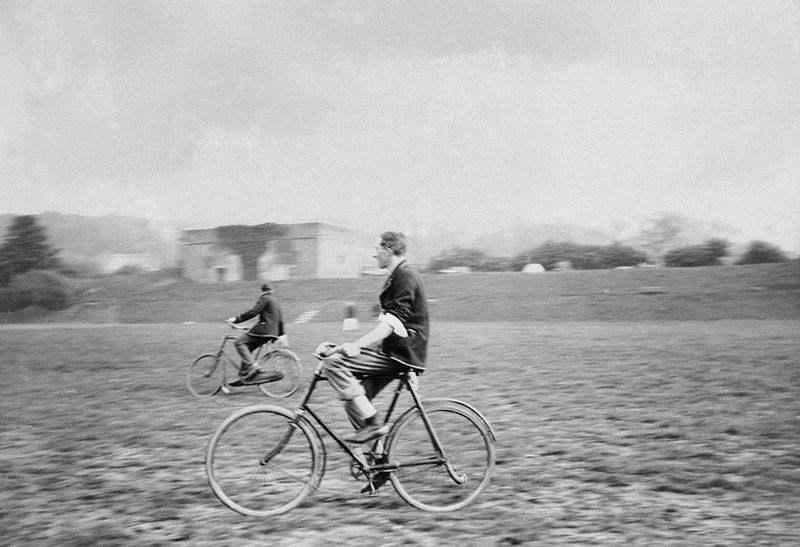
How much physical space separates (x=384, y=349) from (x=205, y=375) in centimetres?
372

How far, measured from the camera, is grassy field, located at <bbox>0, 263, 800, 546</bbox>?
10.7 feet

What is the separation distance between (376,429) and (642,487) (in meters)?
1.63

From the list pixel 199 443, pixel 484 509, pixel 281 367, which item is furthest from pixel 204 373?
pixel 484 509

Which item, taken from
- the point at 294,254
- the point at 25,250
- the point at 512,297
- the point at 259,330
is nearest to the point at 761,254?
the point at 512,297

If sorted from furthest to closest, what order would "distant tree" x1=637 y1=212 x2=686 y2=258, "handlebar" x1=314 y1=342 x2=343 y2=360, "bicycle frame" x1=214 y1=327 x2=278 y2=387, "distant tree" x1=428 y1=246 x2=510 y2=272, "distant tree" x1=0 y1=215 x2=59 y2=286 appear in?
"distant tree" x1=637 y1=212 x2=686 y2=258, "distant tree" x1=428 y1=246 x2=510 y2=272, "distant tree" x1=0 y1=215 x2=59 y2=286, "bicycle frame" x1=214 y1=327 x2=278 y2=387, "handlebar" x1=314 y1=342 x2=343 y2=360

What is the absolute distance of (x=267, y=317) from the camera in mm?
6582

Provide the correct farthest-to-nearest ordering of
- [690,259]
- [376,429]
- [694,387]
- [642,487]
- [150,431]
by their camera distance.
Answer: [690,259] < [694,387] < [150,431] < [642,487] < [376,429]

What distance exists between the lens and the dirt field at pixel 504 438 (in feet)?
10.5

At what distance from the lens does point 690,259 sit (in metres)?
7.83

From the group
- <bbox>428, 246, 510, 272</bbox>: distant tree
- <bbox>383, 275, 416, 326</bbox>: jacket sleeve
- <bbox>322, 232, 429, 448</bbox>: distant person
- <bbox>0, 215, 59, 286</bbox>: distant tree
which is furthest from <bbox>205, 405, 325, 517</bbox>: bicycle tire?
<bbox>0, 215, 59, 286</bbox>: distant tree

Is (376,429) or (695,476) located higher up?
(376,429)

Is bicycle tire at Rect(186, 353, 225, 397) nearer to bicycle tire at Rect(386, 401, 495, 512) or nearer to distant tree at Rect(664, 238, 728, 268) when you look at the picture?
bicycle tire at Rect(386, 401, 495, 512)

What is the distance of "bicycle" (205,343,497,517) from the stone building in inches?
141

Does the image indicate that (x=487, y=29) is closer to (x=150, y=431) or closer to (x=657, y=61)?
(x=657, y=61)
